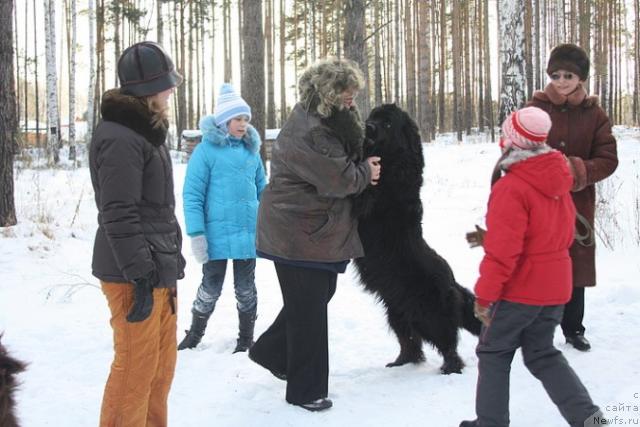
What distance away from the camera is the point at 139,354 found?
2.64 metres

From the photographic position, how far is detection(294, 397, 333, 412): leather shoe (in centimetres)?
339

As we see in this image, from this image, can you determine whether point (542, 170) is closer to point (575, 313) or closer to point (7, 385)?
point (575, 313)

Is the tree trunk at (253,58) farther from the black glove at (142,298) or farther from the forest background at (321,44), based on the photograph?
the black glove at (142,298)

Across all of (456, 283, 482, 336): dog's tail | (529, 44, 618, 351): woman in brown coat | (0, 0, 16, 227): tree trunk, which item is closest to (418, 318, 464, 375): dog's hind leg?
(456, 283, 482, 336): dog's tail

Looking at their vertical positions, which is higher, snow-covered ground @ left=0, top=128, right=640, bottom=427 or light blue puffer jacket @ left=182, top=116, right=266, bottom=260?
light blue puffer jacket @ left=182, top=116, right=266, bottom=260

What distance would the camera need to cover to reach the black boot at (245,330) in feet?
14.9

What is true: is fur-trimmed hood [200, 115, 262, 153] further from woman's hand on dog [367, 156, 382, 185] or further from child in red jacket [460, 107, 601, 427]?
child in red jacket [460, 107, 601, 427]

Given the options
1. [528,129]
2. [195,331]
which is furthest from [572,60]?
[195,331]

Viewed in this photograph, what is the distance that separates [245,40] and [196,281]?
472 cm

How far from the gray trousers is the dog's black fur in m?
1.90

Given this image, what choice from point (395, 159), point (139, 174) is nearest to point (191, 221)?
point (395, 159)

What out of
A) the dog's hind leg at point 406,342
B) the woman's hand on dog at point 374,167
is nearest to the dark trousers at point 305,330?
the woman's hand on dog at point 374,167

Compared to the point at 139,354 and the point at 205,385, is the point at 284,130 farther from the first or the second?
the point at 205,385

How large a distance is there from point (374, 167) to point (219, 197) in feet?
4.75
